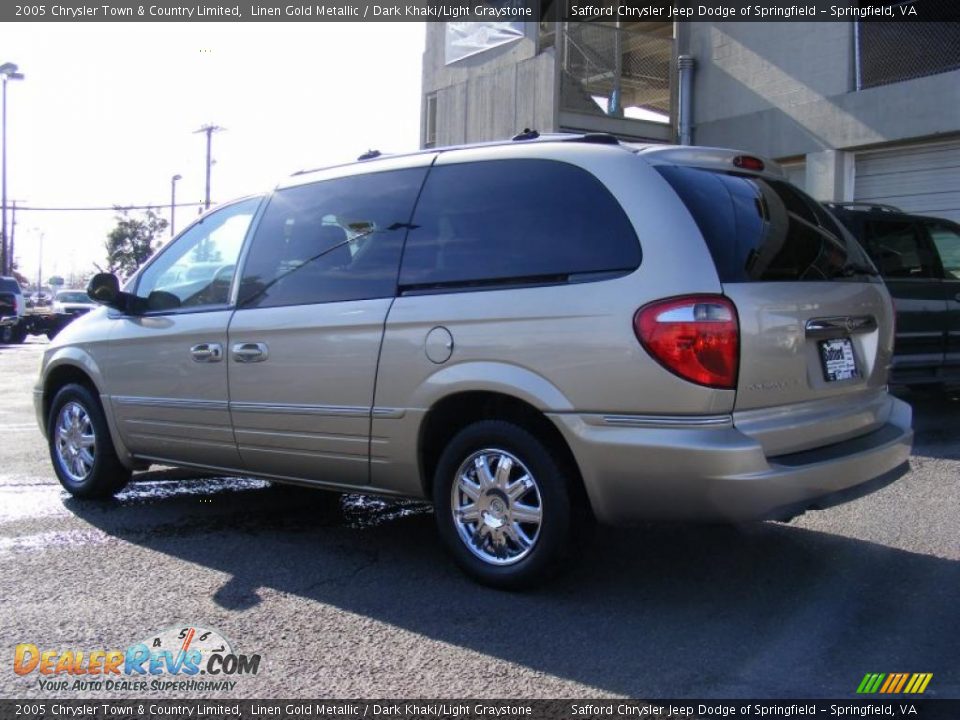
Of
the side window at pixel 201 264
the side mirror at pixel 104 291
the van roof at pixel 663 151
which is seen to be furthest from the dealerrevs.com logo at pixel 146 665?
the side mirror at pixel 104 291

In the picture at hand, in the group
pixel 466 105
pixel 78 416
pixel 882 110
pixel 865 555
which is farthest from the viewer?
pixel 466 105

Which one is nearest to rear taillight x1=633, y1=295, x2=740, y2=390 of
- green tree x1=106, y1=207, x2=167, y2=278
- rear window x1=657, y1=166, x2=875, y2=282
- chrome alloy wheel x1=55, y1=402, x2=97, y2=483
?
rear window x1=657, y1=166, x2=875, y2=282

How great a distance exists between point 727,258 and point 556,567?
56.8 inches

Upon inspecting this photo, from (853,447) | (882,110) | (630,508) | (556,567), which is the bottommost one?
(556,567)

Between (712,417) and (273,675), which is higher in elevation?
(712,417)

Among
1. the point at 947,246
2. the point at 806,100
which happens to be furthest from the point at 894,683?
the point at 806,100

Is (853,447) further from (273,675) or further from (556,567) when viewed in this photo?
(273,675)

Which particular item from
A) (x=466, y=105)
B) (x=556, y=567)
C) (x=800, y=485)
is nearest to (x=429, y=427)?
(x=556, y=567)

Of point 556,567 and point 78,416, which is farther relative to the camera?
point 78,416

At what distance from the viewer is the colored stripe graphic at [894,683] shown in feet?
9.82

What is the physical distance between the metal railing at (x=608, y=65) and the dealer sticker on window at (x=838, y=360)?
1146 centimetres

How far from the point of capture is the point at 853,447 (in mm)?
3834

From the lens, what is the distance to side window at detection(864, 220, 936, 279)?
7.88 meters

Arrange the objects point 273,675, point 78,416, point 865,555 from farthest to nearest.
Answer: point 78,416 < point 865,555 < point 273,675
